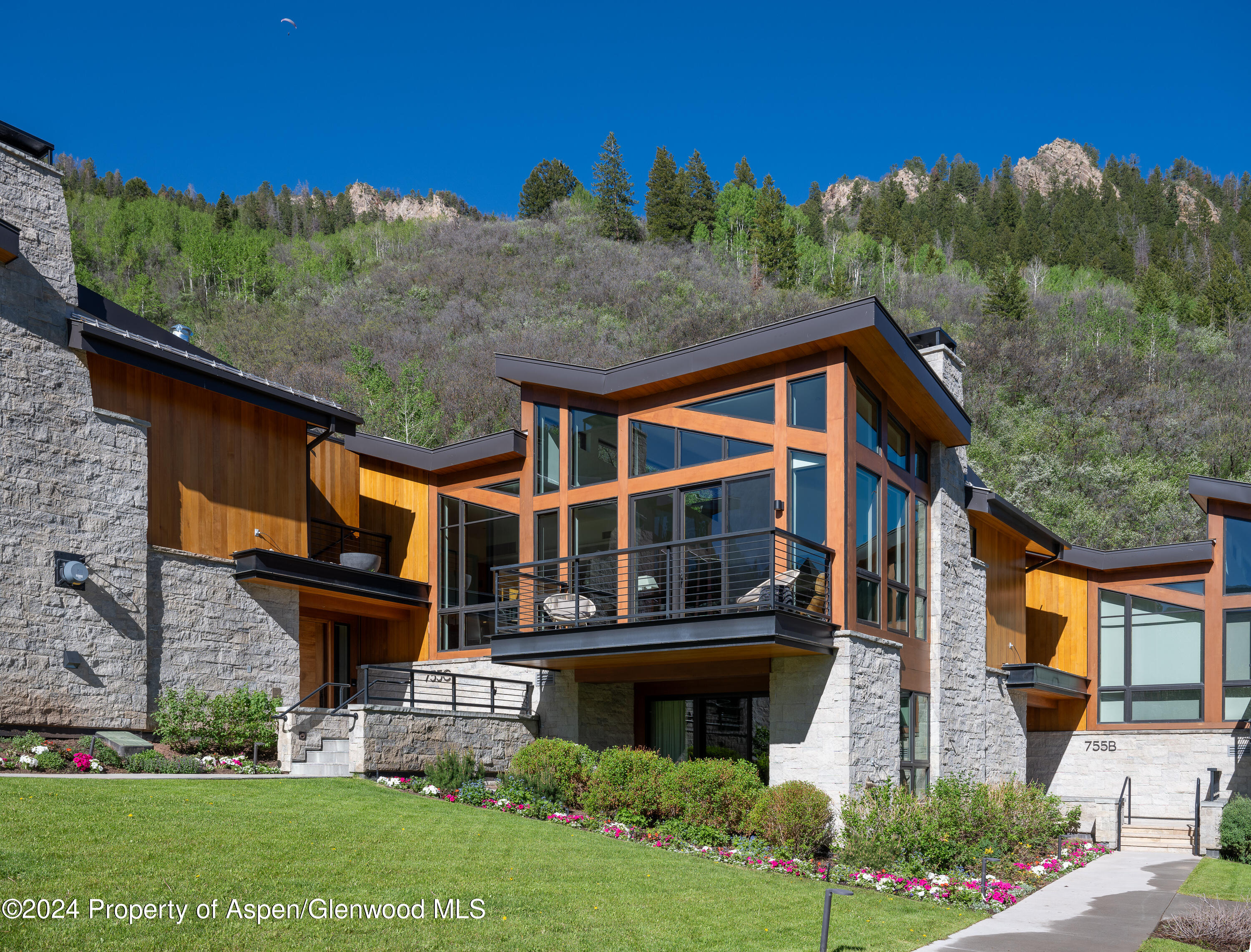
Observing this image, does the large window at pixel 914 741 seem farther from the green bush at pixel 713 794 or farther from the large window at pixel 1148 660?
the large window at pixel 1148 660

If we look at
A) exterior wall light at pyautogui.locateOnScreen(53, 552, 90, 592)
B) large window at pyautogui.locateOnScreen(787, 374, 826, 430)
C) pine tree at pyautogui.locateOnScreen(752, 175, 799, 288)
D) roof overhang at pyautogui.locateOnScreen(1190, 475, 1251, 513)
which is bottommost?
exterior wall light at pyautogui.locateOnScreen(53, 552, 90, 592)

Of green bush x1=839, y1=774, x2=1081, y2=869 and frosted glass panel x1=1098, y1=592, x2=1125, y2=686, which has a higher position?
frosted glass panel x1=1098, y1=592, x2=1125, y2=686

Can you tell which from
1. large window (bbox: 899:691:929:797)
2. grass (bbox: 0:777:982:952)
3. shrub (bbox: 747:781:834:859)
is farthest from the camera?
large window (bbox: 899:691:929:797)

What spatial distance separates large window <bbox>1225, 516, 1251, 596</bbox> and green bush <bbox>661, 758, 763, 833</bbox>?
1243 cm

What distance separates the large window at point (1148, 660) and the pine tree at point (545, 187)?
62515 mm

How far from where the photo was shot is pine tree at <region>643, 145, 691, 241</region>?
69.2 m

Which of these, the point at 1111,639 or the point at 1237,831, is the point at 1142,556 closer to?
the point at 1111,639

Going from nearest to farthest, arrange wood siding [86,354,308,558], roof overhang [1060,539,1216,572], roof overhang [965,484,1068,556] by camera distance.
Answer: wood siding [86,354,308,558] < roof overhang [965,484,1068,556] < roof overhang [1060,539,1216,572]

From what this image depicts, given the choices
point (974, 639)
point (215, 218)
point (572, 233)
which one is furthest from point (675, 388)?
point (215, 218)

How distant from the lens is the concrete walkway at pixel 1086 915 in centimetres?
880

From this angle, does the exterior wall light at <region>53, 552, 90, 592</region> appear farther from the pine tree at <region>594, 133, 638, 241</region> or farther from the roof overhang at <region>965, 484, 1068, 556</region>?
the pine tree at <region>594, 133, 638, 241</region>

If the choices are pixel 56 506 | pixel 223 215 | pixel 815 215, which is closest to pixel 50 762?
pixel 56 506

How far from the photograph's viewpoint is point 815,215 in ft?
280

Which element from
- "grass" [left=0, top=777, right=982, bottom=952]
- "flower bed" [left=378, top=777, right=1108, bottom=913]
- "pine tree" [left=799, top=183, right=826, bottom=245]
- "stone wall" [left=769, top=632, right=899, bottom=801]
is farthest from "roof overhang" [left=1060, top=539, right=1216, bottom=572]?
"pine tree" [left=799, top=183, right=826, bottom=245]
